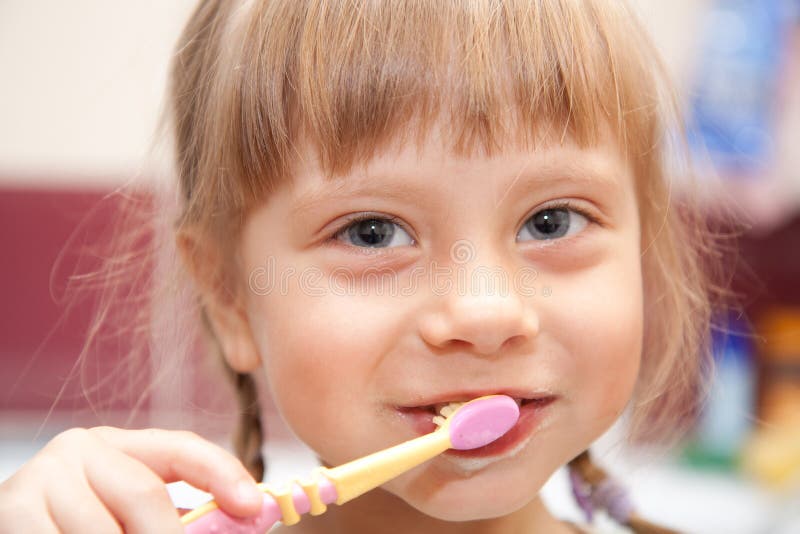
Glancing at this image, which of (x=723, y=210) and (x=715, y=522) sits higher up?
(x=723, y=210)

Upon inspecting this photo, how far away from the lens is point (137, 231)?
2.66ft

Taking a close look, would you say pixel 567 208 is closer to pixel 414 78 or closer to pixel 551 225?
pixel 551 225

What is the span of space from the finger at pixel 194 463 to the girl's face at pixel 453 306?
9cm

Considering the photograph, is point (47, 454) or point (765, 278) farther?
point (765, 278)

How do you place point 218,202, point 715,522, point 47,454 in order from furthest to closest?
point 715,522
point 218,202
point 47,454

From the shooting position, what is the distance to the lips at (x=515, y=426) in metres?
0.53

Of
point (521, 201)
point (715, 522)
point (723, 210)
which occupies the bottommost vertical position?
point (715, 522)

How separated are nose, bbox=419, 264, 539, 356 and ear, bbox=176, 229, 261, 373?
0.17 m

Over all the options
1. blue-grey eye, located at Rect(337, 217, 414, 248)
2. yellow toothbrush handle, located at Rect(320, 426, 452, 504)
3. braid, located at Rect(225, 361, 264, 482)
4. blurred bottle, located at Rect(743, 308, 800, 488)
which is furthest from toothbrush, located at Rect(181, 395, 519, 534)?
blurred bottle, located at Rect(743, 308, 800, 488)

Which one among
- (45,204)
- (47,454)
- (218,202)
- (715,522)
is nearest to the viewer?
(47,454)

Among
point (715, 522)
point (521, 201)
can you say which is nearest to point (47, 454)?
point (521, 201)

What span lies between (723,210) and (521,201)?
34.7 inches

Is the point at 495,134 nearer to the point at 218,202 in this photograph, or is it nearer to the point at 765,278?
the point at 218,202

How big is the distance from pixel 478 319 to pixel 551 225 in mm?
96
